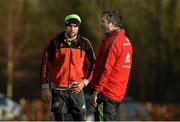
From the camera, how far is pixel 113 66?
289 inches

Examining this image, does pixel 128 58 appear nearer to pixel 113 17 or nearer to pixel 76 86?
pixel 113 17

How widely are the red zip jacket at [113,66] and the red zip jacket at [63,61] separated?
0.91m

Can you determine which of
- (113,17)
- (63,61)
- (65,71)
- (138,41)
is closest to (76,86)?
(65,71)

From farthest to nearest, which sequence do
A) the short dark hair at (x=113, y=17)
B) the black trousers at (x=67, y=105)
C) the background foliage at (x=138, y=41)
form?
the background foliage at (x=138, y=41)
the black trousers at (x=67, y=105)
the short dark hair at (x=113, y=17)

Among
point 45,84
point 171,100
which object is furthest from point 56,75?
point 171,100

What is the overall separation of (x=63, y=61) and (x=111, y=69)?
113cm

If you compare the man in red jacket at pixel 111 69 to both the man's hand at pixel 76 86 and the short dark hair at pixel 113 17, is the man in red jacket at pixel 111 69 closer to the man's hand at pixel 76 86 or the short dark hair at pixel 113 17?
the short dark hair at pixel 113 17

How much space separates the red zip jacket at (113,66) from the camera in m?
7.30

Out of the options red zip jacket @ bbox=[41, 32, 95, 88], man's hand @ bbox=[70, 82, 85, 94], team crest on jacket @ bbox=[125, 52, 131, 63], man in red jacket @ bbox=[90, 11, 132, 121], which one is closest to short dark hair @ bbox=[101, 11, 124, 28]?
man in red jacket @ bbox=[90, 11, 132, 121]

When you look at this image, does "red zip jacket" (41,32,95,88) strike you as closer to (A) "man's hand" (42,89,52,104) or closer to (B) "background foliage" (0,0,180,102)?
(A) "man's hand" (42,89,52,104)

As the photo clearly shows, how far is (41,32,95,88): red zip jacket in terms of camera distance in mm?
8312

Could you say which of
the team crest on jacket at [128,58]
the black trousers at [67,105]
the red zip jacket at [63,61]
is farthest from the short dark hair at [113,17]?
the black trousers at [67,105]

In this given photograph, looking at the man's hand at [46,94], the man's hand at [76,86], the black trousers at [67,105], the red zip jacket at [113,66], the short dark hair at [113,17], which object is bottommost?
the black trousers at [67,105]

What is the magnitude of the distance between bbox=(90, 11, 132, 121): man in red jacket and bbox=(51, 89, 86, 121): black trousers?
0.92 m
